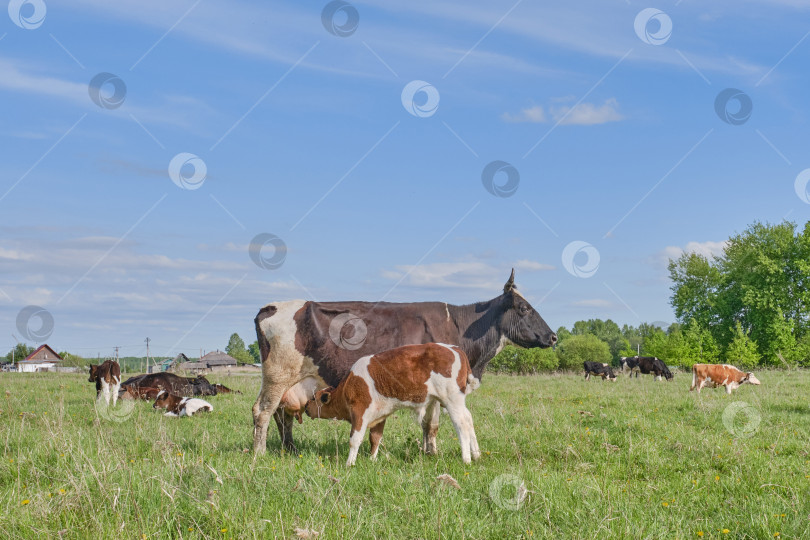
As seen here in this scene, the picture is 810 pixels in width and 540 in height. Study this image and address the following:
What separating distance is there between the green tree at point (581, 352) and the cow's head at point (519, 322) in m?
94.0

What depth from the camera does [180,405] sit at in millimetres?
15203

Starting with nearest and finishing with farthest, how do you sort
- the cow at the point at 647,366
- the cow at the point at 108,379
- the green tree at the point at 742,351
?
1. the cow at the point at 108,379
2. the cow at the point at 647,366
3. the green tree at the point at 742,351

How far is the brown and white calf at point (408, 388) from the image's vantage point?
8.48 m

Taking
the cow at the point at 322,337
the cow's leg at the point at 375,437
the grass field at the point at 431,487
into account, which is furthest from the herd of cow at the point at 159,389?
the cow's leg at the point at 375,437

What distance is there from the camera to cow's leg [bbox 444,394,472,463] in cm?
823

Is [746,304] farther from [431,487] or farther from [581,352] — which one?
[431,487]

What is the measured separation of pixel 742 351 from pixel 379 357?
56.9 meters

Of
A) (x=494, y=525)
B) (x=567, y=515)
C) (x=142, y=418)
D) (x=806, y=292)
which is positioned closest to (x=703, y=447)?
(x=567, y=515)

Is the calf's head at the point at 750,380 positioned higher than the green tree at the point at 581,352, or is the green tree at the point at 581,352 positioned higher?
the green tree at the point at 581,352

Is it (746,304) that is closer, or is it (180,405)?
(180,405)

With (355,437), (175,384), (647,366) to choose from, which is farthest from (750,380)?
(355,437)

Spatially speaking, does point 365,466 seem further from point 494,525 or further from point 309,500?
point 494,525

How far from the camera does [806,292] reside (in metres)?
57.2

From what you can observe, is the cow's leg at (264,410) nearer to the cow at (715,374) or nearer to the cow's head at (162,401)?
the cow's head at (162,401)
